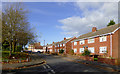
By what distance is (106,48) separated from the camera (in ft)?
84.6

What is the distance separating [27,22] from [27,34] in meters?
2.53

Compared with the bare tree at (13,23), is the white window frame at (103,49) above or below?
below

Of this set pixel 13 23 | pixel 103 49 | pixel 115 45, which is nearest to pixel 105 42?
pixel 103 49

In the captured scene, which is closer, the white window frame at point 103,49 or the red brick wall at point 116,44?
the red brick wall at point 116,44

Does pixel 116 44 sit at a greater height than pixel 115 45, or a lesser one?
greater

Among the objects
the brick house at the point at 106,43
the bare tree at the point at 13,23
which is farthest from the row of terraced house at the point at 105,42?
the bare tree at the point at 13,23

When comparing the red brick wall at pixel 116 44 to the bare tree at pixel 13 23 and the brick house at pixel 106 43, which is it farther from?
the bare tree at pixel 13 23

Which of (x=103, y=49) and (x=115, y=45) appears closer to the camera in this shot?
(x=115, y=45)

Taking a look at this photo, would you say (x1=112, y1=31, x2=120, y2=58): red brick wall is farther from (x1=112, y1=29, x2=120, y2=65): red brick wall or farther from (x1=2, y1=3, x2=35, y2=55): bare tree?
(x1=2, y1=3, x2=35, y2=55): bare tree

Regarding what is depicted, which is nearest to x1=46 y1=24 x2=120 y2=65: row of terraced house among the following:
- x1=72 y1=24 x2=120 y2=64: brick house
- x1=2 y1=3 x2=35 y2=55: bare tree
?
x1=72 y1=24 x2=120 y2=64: brick house

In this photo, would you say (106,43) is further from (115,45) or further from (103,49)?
(115,45)

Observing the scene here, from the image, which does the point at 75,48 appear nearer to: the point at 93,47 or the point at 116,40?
the point at 93,47

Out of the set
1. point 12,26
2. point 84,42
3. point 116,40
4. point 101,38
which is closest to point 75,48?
point 84,42

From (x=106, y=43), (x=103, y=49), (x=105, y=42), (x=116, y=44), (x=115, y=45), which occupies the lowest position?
(x=103, y=49)
